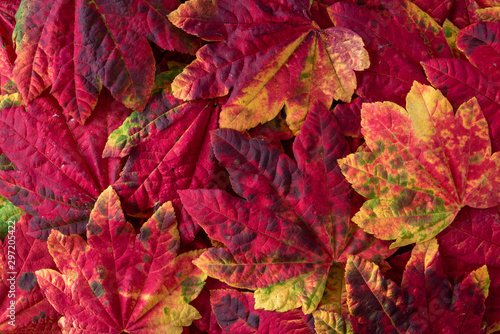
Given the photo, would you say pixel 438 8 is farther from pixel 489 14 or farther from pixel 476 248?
pixel 476 248

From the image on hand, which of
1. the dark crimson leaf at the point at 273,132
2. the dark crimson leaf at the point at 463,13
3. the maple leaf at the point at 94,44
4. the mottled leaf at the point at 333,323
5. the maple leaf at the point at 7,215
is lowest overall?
the mottled leaf at the point at 333,323

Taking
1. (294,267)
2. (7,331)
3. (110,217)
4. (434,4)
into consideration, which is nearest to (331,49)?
(434,4)

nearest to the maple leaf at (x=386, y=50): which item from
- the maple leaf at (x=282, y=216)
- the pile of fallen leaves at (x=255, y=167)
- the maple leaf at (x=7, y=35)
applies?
the pile of fallen leaves at (x=255, y=167)

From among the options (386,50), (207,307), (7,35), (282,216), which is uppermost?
(7,35)

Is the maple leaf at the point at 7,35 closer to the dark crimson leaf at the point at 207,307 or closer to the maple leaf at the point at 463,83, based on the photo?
the dark crimson leaf at the point at 207,307

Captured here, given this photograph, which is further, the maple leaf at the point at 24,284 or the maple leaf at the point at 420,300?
the maple leaf at the point at 24,284

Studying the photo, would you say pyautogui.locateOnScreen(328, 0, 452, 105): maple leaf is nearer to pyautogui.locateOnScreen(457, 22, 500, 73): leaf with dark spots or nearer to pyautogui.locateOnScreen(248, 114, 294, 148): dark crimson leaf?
pyautogui.locateOnScreen(457, 22, 500, 73): leaf with dark spots

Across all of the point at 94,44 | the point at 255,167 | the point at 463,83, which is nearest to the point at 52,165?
the point at 94,44

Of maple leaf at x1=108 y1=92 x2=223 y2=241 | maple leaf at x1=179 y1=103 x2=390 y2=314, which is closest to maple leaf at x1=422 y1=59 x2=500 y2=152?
maple leaf at x1=179 y1=103 x2=390 y2=314
